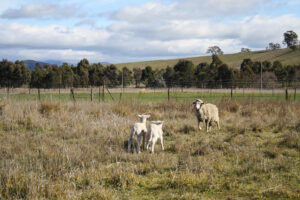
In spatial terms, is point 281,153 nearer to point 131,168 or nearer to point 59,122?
point 131,168

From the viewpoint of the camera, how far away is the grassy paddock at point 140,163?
5.12 m

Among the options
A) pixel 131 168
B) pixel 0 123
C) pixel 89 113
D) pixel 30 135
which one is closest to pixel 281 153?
pixel 131 168

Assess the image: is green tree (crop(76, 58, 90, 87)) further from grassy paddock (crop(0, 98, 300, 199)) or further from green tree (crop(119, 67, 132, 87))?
grassy paddock (crop(0, 98, 300, 199))

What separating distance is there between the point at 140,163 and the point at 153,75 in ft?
182

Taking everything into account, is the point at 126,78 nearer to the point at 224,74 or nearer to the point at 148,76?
the point at 148,76

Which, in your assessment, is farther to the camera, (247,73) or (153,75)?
(153,75)

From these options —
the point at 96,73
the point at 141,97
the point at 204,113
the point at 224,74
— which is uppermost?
the point at 96,73

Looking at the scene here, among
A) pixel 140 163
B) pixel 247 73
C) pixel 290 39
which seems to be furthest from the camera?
pixel 290 39

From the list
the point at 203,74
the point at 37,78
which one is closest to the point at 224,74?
the point at 203,74

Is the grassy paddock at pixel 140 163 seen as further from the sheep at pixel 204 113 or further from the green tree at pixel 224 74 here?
the green tree at pixel 224 74

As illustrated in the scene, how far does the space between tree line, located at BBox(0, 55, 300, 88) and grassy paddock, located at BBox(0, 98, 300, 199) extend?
35.9 m

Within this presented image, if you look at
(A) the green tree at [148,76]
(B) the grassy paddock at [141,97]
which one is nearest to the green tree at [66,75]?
(A) the green tree at [148,76]

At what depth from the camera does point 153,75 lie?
61.7 m

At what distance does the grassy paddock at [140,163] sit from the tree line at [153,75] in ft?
118
